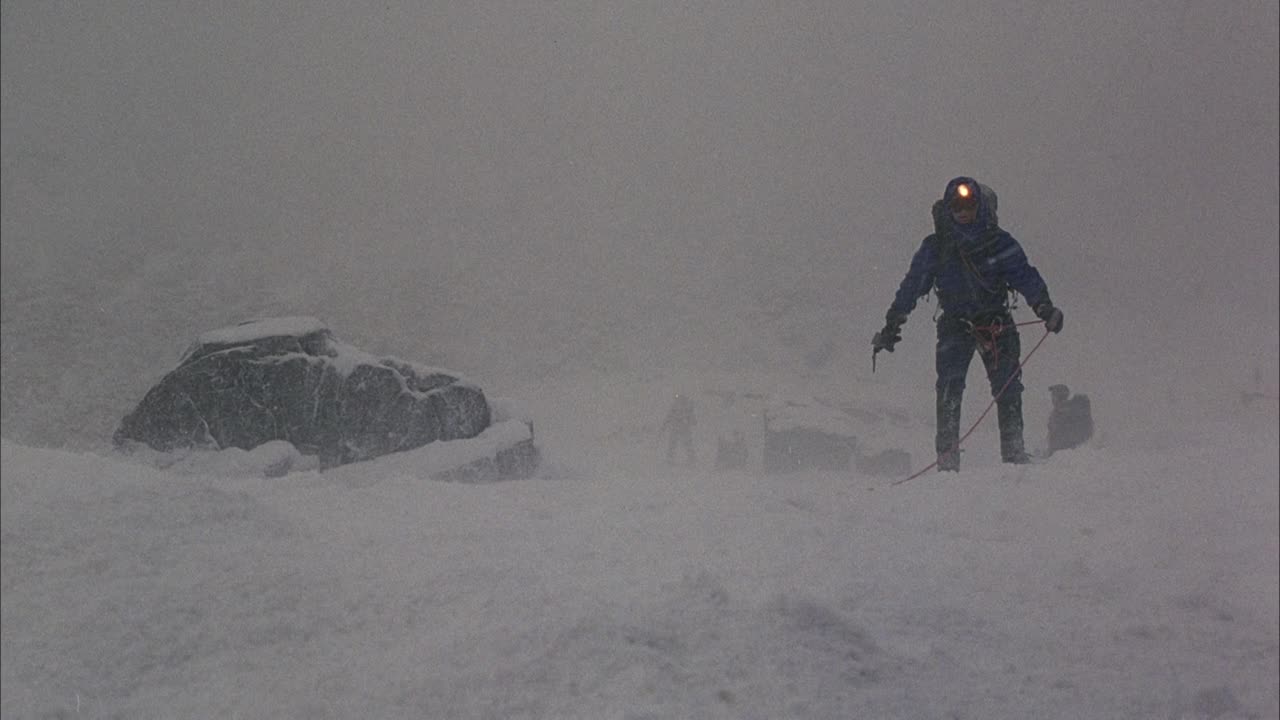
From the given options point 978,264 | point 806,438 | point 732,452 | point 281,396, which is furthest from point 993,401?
point 281,396

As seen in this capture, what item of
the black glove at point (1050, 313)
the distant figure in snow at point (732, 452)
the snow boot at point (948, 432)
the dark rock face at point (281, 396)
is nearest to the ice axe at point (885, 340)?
the snow boot at point (948, 432)

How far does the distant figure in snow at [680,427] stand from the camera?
3701mm

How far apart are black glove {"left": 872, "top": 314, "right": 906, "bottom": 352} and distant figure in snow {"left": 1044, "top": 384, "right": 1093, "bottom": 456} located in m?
0.75

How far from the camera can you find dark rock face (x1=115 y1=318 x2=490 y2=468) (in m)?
2.18

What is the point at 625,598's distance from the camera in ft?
6.33

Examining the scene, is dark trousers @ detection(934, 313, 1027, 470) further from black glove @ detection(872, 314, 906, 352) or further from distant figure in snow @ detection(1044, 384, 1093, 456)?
distant figure in snow @ detection(1044, 384, 1093, 456)

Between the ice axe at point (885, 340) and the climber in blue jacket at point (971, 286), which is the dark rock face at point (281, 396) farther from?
the climber in blue jacket at point (971, 286)

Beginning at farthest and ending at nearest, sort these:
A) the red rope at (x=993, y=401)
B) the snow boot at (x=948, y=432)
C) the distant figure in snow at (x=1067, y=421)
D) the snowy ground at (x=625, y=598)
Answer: the distant figure in snow at (x=1067, y=421), the snow boot at (x=948, y=432), the red rope at (x=993, y=401), the snowy ground at (x=625, y=598)

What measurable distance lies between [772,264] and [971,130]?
0.80m

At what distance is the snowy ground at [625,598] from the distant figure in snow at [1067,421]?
15cm

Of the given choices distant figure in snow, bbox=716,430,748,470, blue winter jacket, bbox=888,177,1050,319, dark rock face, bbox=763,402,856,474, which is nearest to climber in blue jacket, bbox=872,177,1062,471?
blue winter jacket, bbox=888,177,1050,319

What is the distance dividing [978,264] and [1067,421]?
142cm

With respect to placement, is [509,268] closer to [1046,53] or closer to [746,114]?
A: [746,114]

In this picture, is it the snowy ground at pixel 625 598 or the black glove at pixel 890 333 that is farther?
the black glove at pixel 890 333
